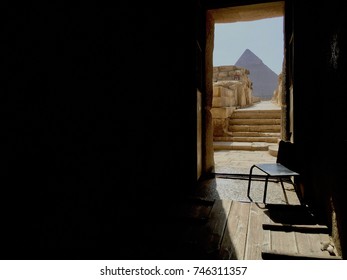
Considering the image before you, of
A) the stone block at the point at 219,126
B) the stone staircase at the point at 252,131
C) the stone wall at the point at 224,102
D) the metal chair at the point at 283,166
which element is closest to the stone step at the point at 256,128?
the stone staircase at the point at 252,131

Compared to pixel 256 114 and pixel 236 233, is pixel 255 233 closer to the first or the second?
pixel 236 233

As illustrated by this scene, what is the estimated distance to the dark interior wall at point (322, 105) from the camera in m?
2.03

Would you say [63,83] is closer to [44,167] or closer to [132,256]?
[44,167]

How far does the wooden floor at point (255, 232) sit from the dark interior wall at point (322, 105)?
198 millimetres

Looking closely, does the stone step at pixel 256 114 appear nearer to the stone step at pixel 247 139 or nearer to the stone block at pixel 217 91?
the stone block at pixel 217 91

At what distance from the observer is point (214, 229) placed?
257cm

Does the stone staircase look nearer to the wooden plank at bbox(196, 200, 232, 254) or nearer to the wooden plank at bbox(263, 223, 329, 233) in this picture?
the wooden plank at bbox(196, 200, 232, 254)

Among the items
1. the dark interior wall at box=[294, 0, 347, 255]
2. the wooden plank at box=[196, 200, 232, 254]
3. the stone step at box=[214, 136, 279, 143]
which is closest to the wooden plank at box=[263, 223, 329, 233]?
the dark interior wall at box=[294, 0, 347, 255]

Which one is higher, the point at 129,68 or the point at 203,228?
the point at 129,68

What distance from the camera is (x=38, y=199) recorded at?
1.41m

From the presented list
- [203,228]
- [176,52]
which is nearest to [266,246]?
[203,228]

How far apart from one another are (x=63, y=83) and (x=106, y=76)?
1.65ft

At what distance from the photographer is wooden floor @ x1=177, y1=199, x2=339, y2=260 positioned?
83.9 inches

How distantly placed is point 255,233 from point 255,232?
0.02 metres
